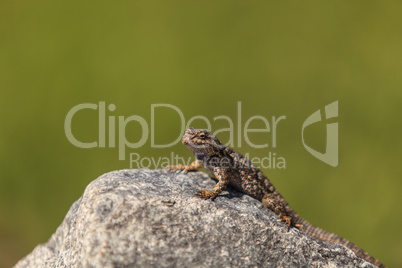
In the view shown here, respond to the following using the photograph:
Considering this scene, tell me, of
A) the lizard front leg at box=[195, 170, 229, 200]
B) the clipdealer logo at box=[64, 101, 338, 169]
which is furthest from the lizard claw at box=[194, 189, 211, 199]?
the clipdealer logo at box=[64, 101, 338, 169]

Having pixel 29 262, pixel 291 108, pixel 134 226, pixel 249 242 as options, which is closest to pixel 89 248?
pixel 134 226

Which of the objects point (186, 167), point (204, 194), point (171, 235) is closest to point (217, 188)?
point (204, 194)

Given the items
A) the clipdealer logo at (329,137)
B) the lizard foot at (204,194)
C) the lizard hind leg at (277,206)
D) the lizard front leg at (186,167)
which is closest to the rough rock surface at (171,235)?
the lizard foot at (204,194)

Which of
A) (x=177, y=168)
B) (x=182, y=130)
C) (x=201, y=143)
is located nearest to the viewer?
(x=201, y=143)

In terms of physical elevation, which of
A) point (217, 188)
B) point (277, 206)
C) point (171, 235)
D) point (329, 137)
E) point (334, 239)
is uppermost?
point (329, 137)

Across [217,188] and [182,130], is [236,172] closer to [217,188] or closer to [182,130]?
[217,188]

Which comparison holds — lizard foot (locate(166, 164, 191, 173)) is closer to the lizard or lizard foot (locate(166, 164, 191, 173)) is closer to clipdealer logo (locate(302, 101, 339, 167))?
the lizard

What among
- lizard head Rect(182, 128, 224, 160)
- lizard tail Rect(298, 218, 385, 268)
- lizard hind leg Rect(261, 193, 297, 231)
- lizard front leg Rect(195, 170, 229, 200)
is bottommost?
lizard tail Rect(298, 218, 385, 268)
